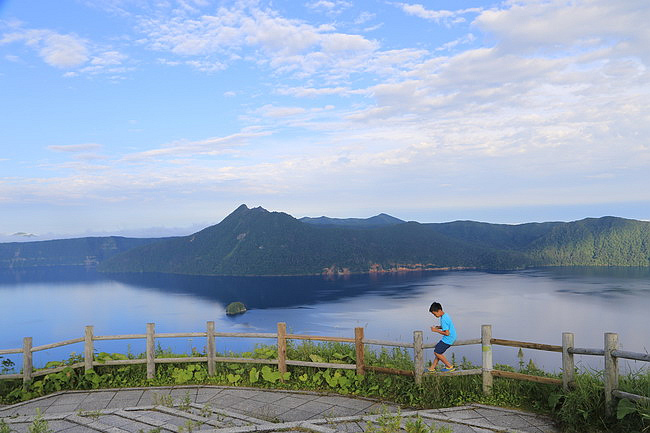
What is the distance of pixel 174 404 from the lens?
30.5ft

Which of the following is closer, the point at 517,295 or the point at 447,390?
the point at 447,390

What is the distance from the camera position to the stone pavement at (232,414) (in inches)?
305

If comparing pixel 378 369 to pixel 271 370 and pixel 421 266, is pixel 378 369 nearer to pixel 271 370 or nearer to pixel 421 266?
pixel 271 370

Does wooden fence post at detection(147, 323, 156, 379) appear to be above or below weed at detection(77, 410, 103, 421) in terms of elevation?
above

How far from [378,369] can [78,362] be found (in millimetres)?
6970

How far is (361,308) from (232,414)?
97536mm

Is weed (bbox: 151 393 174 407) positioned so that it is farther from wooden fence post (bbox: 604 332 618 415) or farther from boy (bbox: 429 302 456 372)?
wooden fence post (bbox: 604 332 618 415)

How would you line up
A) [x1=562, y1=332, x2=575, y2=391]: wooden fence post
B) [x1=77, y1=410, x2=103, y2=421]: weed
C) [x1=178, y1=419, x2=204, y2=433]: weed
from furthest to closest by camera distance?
[x1=77, y1=410, x2=103, y2=421]: weed < [x1=562, y1=332, x2=575, y2=391]: wooden fence post < [x1=178, y1=419, x2=204, y2=433]: weed

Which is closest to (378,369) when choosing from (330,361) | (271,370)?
(330,361)

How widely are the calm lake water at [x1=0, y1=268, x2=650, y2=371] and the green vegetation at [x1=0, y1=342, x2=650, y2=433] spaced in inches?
1514

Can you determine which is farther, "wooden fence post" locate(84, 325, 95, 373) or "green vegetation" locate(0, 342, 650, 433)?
"wooden fence post" locate(84, 325, 95, 373)

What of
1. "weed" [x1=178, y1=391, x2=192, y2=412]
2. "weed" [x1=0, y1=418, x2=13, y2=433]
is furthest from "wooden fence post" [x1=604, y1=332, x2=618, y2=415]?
"weed" [x1=0, y1=418, x2=13, y2=433]

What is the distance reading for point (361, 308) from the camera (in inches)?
4102

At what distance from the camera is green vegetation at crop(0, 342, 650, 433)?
25.1 ft
